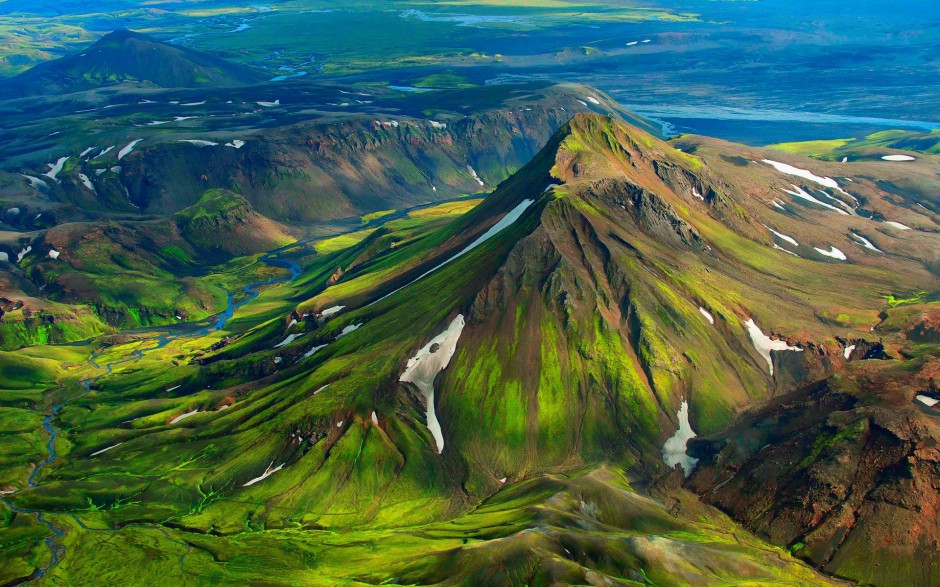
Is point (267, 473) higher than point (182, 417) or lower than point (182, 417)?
higher

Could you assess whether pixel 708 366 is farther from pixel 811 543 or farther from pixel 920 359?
pixel 811 543

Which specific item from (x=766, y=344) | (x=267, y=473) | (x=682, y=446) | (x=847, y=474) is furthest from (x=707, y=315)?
(x=267, y=473)

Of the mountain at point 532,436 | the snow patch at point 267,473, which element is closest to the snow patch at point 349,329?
the mountain at point 532,436

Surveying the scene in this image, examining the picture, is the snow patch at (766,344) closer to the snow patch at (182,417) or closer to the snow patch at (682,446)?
the snow patch at (682,446)

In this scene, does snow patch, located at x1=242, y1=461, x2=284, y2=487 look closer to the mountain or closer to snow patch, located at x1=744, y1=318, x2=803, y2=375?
the mountain

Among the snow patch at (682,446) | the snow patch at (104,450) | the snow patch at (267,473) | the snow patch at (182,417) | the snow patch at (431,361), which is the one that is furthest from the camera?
the snow patch at (182,417)

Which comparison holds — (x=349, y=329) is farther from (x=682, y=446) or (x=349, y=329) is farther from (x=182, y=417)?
(x=682, y=446)

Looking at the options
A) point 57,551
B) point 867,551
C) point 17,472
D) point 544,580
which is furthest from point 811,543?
point 17,472
